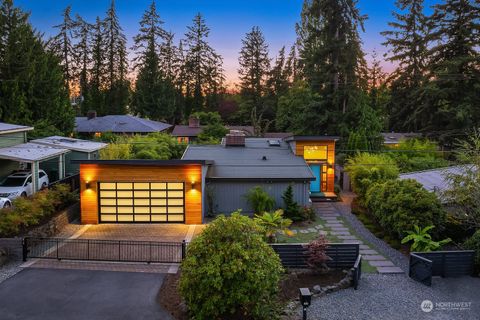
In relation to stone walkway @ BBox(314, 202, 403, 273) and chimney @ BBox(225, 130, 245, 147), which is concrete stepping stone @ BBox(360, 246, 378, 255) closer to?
Answer: stone walkway @ BBox(314, 202, 403, 273)

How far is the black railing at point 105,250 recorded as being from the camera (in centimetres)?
1312

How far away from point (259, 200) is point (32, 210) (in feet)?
33.8

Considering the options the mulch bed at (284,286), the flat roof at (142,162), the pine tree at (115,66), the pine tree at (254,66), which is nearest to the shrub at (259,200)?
the flat roof at (142,162)

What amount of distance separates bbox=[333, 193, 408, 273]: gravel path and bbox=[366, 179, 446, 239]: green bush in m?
0.73

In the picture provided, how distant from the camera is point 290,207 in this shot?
62.7 feet

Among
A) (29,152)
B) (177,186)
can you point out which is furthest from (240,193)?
(29,152)

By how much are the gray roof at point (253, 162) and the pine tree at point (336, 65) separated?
36.5 feet

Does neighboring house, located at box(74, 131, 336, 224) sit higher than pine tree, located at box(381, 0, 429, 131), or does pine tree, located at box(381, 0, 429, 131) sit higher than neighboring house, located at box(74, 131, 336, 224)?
pine tree, located at box(381, 0, 429, 131)

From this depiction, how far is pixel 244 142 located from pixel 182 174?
28.5 ft

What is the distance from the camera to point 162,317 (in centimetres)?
936

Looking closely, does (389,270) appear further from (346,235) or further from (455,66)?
(455,66)

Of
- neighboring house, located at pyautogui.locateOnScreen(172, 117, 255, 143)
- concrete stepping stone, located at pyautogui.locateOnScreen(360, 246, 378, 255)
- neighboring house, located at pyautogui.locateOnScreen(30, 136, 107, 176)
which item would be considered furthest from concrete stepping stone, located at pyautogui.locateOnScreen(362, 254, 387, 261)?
neighboring house, located at pyautogui.locateOnScreen(172, 117, 255, 143)

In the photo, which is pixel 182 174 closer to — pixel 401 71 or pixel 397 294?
pixel 397 294

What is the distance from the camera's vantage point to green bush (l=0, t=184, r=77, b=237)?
13969 millimetres
